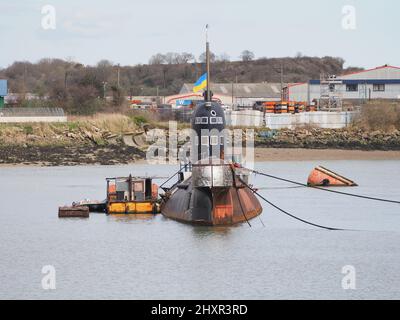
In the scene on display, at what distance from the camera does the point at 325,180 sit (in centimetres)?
6156

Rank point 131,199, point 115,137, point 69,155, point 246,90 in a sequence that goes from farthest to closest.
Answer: point 246,90
point 115,137
point 69,155
point 131,199

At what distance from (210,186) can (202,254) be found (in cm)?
365

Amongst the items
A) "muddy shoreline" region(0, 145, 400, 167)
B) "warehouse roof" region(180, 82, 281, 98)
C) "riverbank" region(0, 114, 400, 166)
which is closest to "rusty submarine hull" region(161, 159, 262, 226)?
"muddy shoreline" region(0, 145, 400, 167)

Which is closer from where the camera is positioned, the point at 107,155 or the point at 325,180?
the point at 325,180

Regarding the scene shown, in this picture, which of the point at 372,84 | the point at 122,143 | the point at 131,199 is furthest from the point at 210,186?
the point at 372,84

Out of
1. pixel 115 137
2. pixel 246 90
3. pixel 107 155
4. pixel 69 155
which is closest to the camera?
pixel 69 155

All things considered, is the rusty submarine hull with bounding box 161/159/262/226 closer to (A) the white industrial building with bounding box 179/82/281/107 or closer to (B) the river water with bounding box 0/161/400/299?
(B) the river water with bounding box 0/161/400/299

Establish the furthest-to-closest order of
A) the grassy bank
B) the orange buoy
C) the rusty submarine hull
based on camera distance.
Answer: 1. the grassy bank
2. the orange buoy
3. the rusty submarine hull

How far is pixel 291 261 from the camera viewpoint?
3569 cm

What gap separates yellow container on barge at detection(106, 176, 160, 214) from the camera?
46.2 m

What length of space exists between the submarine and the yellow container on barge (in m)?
0.73

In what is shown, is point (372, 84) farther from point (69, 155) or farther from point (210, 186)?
point (210, 186)
